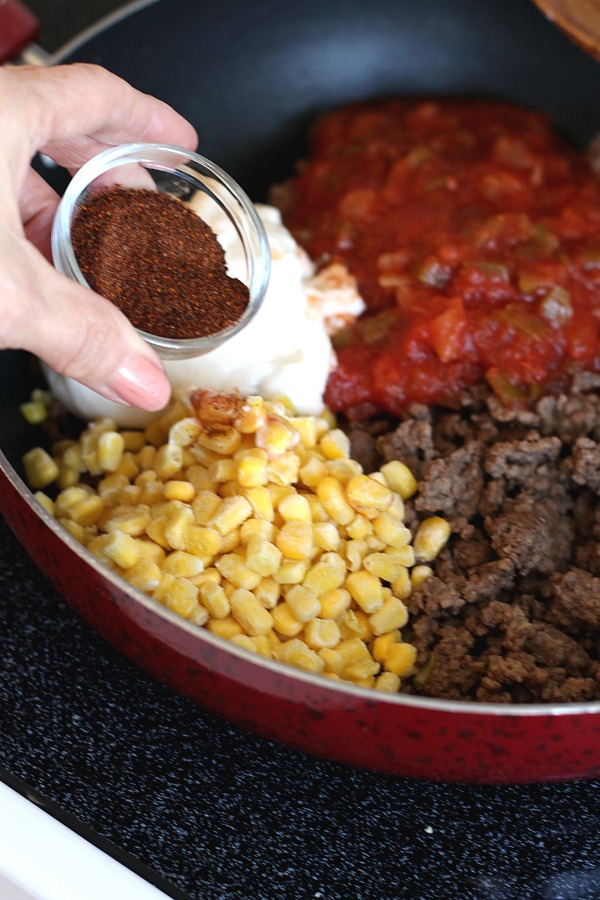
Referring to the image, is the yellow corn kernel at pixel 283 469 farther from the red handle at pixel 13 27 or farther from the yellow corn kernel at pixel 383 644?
the red handle at pixel 13 27

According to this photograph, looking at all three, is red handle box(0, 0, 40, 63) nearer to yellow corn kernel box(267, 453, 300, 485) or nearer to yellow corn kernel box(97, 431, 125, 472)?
yellow corn kernel box(97, 431, 125, 472)

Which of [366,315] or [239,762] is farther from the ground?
[366,315]

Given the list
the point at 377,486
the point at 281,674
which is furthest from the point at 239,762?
the point at 377,486

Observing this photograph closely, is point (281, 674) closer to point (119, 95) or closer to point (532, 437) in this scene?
point (532, 437)

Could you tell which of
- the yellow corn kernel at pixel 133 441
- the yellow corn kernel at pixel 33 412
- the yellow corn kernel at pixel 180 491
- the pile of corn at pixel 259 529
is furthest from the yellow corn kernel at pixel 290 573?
the yellow corn kernel at pixel 33 412

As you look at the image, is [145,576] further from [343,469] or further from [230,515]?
[343,469]
